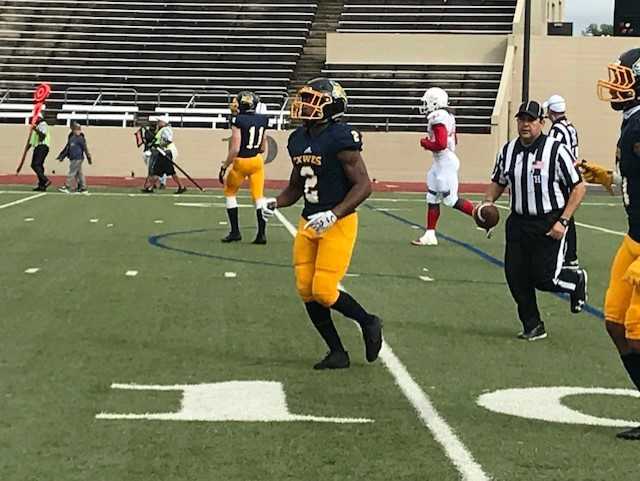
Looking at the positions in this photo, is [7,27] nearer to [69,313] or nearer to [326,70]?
[326,70]

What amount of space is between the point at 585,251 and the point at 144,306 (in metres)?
6.49

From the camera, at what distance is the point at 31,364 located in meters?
7.27

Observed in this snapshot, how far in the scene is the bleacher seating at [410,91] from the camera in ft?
116

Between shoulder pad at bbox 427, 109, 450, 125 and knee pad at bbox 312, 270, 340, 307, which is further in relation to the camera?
shoulder pad at bbox 427, 109, 450, 125

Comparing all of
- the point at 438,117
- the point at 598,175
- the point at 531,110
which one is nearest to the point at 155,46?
the point at 438,117

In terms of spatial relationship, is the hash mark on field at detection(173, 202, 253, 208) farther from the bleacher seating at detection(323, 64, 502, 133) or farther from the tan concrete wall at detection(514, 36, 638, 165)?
the tan concrete wall at detection(514, 36, 638, 165)

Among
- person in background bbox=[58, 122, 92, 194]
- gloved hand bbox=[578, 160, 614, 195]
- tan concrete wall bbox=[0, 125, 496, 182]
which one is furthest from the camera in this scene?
tan concrete wall bbox=[0, 125, 496, 182]

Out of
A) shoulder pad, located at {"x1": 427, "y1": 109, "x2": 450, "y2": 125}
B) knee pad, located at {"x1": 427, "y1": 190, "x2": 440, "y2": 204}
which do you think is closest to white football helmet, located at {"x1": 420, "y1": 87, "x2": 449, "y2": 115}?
shoulder pad, located at {"x1": 427, "y1": 109, "x2": 450, "y2": 125}

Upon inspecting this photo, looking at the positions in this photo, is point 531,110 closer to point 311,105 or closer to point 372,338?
point 311,105

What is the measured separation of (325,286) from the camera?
285 inches

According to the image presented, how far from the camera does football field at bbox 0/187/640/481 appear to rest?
5.29m

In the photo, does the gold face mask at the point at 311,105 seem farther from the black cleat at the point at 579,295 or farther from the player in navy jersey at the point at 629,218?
the black cleat at the point at 579,295

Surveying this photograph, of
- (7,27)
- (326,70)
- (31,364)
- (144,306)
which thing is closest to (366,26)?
(326,70)

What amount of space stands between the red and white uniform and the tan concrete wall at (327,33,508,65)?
23.4 metres
